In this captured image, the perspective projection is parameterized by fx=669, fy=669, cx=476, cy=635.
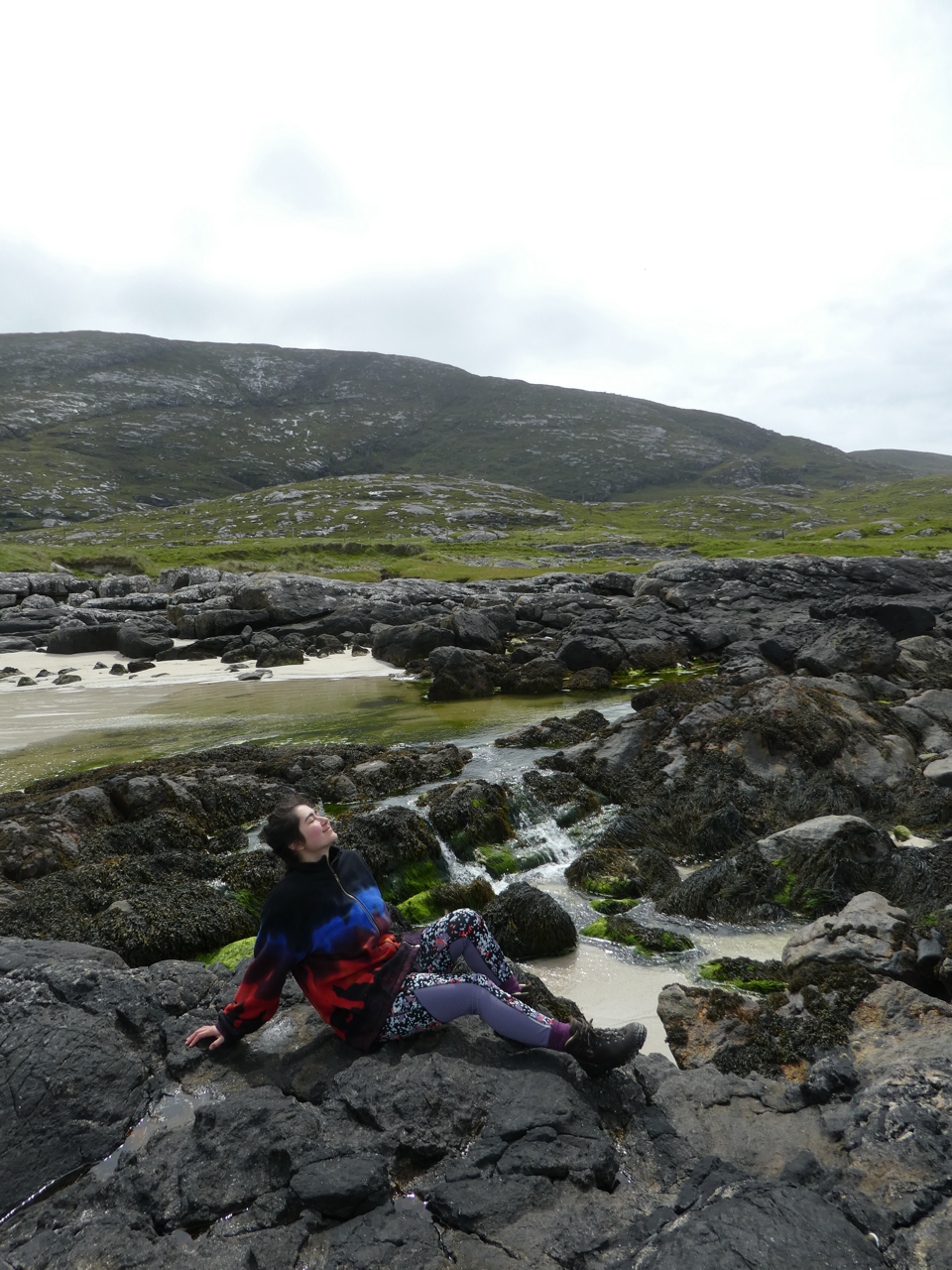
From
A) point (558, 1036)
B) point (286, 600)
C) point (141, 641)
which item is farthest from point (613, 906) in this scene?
point (286, 600)

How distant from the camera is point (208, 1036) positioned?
540 cm

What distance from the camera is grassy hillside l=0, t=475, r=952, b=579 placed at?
245 ft

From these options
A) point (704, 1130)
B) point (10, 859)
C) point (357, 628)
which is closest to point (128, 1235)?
point (704, 1130)

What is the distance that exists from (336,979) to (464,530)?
123224mm

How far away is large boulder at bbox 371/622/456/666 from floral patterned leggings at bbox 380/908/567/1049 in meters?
30.0

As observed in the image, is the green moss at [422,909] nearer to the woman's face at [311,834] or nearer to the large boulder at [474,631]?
the woman's face at [311,834]

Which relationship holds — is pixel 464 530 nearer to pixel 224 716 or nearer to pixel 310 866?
pixel 224 716

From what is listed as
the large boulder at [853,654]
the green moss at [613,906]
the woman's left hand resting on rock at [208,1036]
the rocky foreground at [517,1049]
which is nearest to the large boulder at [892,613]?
the large boulder at [853,654]

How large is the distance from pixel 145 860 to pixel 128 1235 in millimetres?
8702

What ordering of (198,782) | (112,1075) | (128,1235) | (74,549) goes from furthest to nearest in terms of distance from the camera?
(74,549) < (198,782) < (112,1075) < (128,1235)

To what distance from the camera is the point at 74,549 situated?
70.4m

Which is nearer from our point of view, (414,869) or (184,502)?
(414,869)

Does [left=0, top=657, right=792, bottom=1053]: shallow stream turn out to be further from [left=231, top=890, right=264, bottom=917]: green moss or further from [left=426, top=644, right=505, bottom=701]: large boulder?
[left=231, top=890, right=264, bottom=917]: green moss

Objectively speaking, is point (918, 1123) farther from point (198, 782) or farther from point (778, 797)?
point (198, 782)
